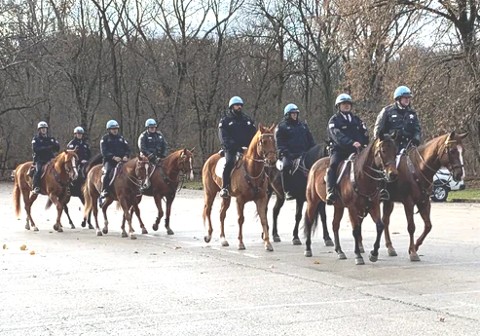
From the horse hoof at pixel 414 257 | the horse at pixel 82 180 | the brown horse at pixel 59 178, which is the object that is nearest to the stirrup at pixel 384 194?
the horse hoof at pixel 414 257

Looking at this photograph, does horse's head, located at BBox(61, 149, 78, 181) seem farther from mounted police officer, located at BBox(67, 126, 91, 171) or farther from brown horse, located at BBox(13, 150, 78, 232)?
mounted police officer, located at BBox(67, 126, 91, 171)

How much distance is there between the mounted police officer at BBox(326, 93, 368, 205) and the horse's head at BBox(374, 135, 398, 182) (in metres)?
0.77

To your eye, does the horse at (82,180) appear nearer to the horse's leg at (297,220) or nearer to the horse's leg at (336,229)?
the horse's leg at (297,220)

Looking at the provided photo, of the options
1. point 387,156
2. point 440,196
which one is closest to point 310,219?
point 387,156

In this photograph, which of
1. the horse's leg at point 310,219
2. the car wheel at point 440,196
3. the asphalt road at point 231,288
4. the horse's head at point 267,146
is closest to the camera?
the asphalt road at point 231,288

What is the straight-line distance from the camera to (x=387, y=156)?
11.8m

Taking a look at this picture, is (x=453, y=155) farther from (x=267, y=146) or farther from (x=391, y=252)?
(x=267, y=146)

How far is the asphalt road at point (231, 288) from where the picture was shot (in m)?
7.75

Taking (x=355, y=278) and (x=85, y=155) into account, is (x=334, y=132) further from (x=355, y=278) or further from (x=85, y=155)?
(x=85, y=155)

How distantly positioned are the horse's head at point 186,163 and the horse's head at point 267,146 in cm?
420

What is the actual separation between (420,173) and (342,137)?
4.89ft

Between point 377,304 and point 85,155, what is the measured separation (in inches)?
567

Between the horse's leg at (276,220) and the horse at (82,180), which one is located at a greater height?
the horse at (82,180)

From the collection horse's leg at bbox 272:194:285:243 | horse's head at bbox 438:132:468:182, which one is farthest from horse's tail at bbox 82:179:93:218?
horse's head at bbox 438:132:468:182
